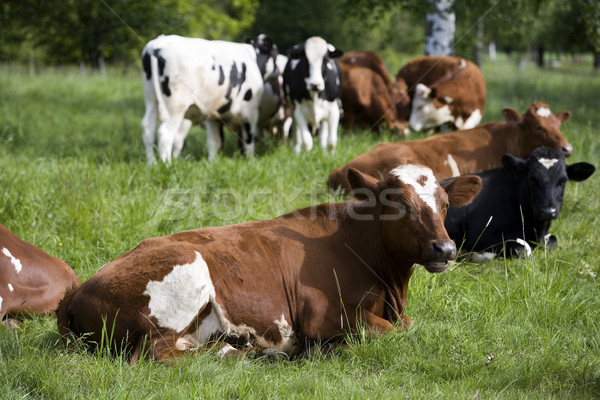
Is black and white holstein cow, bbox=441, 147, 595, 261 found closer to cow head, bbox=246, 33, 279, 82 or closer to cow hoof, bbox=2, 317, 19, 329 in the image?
Answer: cow hoof, bbox=2, 317, 19, 329

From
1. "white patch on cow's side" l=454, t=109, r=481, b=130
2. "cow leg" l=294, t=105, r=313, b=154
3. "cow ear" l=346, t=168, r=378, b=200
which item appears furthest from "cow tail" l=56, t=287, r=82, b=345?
"white patch on cow's side" l=454, t=109, r=481, b=130

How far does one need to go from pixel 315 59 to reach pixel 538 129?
3467mm

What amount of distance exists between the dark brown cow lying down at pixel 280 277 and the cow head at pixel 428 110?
7.63 metres

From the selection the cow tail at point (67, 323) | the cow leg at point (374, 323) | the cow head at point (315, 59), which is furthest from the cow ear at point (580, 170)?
the cow tail at point (67, 323)

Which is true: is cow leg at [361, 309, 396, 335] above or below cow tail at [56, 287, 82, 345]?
below

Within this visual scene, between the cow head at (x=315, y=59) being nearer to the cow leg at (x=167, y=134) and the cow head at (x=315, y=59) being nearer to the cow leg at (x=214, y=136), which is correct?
the cow leg at (x=214, y=136)

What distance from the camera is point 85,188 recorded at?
7.02 m

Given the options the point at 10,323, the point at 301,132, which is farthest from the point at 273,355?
the point at 301,132

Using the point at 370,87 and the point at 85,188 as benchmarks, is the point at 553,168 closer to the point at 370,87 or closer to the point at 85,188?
the point at 85,188

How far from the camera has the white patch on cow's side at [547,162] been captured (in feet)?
20.4

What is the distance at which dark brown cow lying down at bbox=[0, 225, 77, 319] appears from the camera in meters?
4.84

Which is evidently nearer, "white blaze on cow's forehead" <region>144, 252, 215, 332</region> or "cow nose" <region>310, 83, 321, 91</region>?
"white blaze on cow's forehead" <region>144, 252, 215, 332</region>

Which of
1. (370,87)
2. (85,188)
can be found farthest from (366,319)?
(370,87)

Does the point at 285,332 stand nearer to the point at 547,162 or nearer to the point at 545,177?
the point at 545,177
